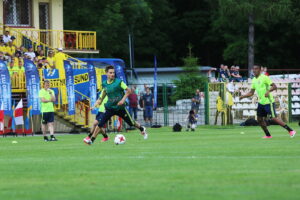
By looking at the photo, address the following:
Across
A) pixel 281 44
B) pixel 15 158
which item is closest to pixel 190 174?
pixel 15 158

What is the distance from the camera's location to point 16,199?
9.80 meters

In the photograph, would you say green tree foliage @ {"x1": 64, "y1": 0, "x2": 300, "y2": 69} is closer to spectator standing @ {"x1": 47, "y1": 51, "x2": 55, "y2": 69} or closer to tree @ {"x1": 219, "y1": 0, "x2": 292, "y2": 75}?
tree @ {"x1": 219, "y1": 0, "x2": 292, "y2": 75}

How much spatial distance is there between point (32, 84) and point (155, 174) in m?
18.3

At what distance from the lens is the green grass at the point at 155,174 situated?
995cm

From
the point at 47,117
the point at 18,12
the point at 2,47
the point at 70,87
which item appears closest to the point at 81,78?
the point at 70,87

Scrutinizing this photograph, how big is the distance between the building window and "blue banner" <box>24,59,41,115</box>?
10.7 metres

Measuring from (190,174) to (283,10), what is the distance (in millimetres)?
49383

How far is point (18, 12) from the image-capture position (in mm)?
40562

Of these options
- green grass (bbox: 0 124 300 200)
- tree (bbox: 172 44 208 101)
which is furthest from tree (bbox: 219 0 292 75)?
green grass (bbox: 0 124 300 200)

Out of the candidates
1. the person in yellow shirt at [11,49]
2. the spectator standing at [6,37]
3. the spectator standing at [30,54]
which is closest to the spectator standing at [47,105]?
the spectator standing at [30,54]

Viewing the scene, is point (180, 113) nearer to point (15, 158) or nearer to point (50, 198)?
point (15, 158)

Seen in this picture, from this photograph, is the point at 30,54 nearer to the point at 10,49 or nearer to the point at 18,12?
the point at 10,49

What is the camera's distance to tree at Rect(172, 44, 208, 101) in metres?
39.7

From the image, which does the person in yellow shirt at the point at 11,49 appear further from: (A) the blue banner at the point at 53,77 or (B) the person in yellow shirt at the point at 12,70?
(A) the blue banner at the point at 53,77
